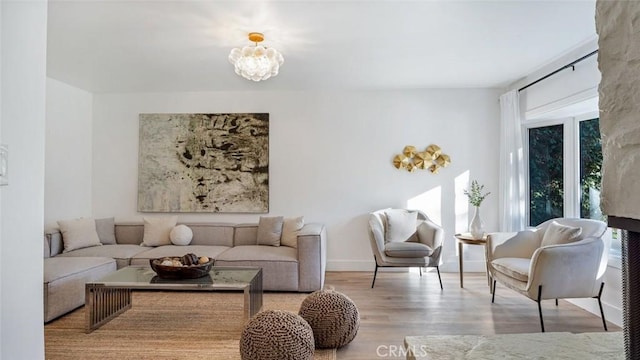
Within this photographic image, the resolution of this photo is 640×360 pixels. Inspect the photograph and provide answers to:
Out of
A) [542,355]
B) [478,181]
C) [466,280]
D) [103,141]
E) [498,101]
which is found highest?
[498,101]

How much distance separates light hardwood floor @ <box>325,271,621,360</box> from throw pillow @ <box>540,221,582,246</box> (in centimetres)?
66

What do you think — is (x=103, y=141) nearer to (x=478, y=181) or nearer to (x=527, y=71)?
(x=478, y=181)

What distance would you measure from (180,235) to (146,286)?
1.47 meters

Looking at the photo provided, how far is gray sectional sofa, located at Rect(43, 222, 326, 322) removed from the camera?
118 inches

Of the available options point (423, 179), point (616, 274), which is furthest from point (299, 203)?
point (616, 274)

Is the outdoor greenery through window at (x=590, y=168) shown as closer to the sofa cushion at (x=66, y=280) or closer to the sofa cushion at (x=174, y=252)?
the sofa cushion at (x=174, y=252)

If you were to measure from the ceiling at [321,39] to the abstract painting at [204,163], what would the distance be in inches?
23.9

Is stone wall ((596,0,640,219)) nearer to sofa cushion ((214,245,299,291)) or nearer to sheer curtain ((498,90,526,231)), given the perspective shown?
sofa cushion ((214,245,299,291))

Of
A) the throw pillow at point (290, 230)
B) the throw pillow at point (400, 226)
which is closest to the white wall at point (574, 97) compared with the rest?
the throw pillow at point (400, 226)

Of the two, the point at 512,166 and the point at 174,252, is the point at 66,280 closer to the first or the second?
the point at 174,252

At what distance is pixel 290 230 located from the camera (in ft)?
13.6

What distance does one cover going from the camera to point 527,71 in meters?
3.90

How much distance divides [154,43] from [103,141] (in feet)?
7.77

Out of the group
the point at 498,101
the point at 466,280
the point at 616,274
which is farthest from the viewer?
the point at 498,101
